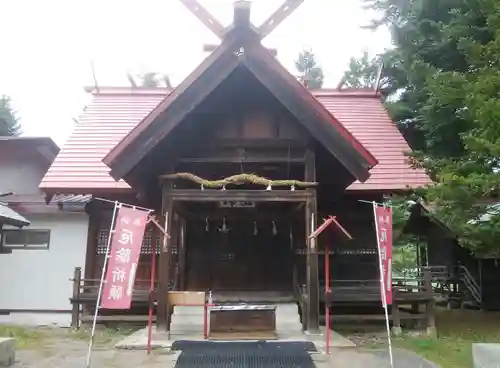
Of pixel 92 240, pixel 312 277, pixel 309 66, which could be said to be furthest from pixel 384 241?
pixel 309 66

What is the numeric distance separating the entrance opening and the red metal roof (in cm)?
205

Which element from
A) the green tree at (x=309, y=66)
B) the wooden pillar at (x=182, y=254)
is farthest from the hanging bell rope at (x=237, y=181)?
the green tree at (x=309, y=66)

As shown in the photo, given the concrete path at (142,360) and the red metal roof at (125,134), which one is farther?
the red metal roof at (125,134)

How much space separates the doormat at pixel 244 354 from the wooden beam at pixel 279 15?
522cm

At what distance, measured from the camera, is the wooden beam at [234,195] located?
8.60 metres

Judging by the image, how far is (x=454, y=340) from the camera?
9453mm

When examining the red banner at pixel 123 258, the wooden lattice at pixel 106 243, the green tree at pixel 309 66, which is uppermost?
the green tree at pixel 309 66

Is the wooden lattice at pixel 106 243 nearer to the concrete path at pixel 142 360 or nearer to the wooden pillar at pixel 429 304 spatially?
the concrete path at pixel 142 360

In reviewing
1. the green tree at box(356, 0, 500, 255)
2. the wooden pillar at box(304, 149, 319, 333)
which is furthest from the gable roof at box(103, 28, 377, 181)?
the green tree at box(356, 0, 500, 255)

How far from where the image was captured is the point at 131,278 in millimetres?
7113

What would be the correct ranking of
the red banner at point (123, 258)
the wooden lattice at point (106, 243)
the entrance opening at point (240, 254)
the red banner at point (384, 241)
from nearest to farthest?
the red banner at point (123, 258) → the red banner at point (384, 241) → the entrance opening at point (240, 254) → the wooden lattice at point (106, 243)

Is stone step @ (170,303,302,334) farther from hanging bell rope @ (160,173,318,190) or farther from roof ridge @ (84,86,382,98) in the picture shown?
roof ridge @ (84,86,382,98)

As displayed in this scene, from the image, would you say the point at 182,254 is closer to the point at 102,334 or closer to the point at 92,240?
the point at 92,240

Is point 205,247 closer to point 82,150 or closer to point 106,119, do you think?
point 82,150
